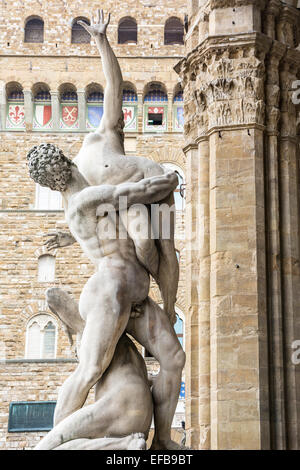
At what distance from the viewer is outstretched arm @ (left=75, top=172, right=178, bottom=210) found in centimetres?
525

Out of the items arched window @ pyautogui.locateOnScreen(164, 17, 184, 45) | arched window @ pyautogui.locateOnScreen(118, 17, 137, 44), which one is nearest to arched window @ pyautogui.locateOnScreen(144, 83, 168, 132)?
arched window @ pyautogui.locateOnScreen(164, 17, 184, 45)

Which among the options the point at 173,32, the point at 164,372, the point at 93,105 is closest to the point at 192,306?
the point at 164,372

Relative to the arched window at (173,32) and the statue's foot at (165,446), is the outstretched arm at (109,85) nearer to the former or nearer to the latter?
the statue's foot at (165,446)

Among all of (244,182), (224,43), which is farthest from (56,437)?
(224,43)

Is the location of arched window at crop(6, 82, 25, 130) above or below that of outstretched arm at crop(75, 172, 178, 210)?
above

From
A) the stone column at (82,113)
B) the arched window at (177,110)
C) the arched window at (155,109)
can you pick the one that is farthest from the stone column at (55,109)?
the arched window at (177,110)

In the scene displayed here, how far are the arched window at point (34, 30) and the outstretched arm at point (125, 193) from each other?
A: 2640 centimetres

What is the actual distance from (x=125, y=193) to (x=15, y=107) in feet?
84.1

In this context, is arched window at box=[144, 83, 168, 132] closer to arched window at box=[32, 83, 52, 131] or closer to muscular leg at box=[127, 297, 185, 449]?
arched window at box=[32, 83, 52, 131]

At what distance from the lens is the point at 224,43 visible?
26.4 ft

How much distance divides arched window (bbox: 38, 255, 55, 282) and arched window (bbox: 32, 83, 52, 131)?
4.56 meters

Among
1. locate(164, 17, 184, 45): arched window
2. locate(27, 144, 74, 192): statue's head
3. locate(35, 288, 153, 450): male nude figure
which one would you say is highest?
locate(164, 17, 184, 45): arched window

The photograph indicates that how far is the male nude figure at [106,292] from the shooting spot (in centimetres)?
498

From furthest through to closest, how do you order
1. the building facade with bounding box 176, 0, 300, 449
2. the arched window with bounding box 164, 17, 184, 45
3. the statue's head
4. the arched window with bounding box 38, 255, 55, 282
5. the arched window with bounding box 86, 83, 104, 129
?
the arched window with bounding box 164, 17, 184, 45 → the arched window with bounding box 86, 83, 104, 129 → the arched window with bounding box 38, 255, 55, 282 → the building facade with bounding box 176, 0, 300, 449 → the statue's head
